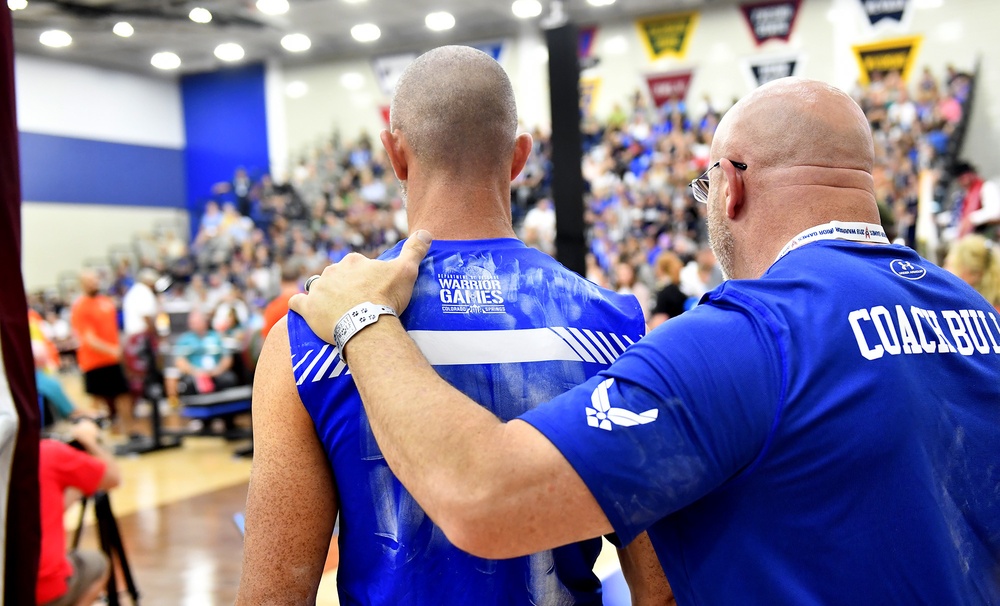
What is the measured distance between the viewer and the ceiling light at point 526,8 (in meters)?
14.2

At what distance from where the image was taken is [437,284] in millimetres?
1192

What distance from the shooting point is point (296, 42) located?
55.7 feet

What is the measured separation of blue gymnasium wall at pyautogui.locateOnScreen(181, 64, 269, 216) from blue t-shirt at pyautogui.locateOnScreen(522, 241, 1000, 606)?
19.2 m

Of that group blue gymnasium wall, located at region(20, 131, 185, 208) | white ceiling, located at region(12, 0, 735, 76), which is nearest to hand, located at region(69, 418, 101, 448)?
white ceiling, located at region(12, 0, 735, 76)

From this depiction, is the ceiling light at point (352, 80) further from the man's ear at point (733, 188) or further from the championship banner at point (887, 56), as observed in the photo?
the man's ear at point (733, 188)

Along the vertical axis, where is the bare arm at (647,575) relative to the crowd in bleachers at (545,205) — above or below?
below

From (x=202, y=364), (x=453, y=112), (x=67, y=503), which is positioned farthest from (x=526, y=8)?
(x=453, y=112)

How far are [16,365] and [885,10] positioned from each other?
1515 cm

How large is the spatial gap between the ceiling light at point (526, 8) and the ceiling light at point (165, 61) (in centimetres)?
762

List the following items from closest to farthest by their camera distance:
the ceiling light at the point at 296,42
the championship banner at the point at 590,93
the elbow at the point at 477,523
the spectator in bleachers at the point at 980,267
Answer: the elbow at the point at 477,523
the spectator in bleachers at the point at 980,267
the championship banner at the point at 590,93
the ceiling light at the point at 296,42

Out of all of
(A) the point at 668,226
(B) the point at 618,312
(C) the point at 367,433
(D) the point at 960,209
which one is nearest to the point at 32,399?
(C) the point at 367,433

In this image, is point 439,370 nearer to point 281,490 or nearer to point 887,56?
point 281,490

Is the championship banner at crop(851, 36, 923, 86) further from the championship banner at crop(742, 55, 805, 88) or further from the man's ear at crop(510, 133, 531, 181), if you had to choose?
the man's ear at crop(510, 133, 531, 181)

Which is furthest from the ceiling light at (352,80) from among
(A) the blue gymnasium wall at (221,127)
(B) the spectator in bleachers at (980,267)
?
(B) the spectator in bleachers at (980,267)
